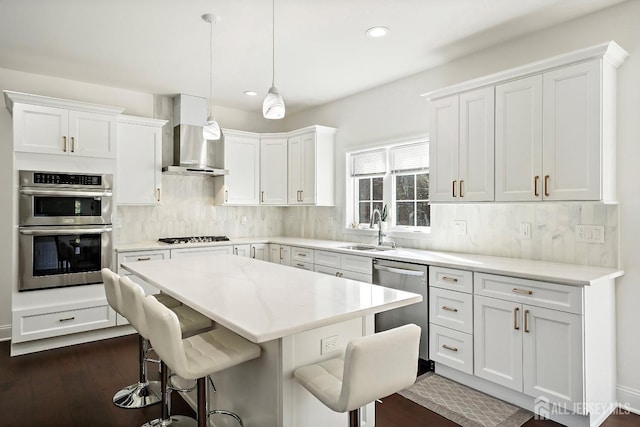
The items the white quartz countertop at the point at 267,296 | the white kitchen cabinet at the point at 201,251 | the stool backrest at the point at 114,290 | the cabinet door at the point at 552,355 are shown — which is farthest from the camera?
the white kitchen cabinet at the point at 201,251

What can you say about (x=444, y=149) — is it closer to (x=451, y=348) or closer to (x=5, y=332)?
(x=451, y=348)

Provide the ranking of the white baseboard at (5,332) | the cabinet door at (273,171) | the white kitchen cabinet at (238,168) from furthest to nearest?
the cabinet door at (273,171), the white kitchen cabinet at (238,168), the white baseboard at (5,332)

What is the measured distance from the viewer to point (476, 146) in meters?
3.04

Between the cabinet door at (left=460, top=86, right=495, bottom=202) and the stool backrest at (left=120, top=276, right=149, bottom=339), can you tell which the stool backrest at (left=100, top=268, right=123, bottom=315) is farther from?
the cabinet door at (left=460, top=86, right=495, bottom=202)

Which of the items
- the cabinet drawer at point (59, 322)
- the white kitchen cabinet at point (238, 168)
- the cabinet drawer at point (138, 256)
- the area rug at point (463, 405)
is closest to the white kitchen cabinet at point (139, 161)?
the cabinet drawer at point (138, 256)

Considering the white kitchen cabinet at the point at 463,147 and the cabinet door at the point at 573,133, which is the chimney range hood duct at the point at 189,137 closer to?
the white kitchen cabinet at the point at 463,147

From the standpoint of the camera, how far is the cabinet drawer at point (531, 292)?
227 centimetres

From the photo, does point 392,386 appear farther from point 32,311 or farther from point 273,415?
point 32,311

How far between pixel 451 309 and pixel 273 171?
3183mm

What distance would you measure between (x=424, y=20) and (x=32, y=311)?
4.23 metres

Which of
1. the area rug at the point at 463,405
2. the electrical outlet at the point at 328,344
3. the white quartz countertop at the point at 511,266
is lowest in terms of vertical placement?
the area rug at the point at 463,405

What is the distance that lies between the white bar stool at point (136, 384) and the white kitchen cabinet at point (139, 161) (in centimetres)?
187

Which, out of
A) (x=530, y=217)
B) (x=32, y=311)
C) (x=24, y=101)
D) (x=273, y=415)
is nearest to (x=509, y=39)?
(x=530, y=217)

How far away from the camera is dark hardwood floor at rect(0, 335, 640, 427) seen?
7.93ft
